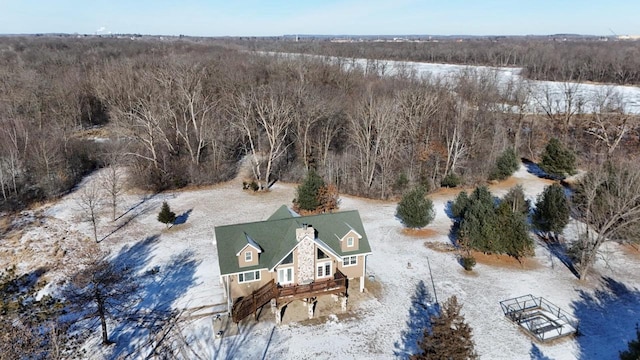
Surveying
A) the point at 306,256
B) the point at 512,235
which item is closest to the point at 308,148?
the point at 512,235

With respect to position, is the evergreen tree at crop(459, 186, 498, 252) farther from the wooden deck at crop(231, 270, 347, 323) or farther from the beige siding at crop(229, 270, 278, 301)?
the beige siding at crop(229, 270, 278, 301)

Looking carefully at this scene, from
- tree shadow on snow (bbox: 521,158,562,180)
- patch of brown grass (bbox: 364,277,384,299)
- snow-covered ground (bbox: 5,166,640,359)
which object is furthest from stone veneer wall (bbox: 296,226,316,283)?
tree shadow on snow (bbox: 521,158,562,180)

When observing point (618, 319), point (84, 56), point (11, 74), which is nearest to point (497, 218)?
point (618, 319)

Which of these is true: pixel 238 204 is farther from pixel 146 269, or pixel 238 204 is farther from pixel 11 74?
pixel 11 74

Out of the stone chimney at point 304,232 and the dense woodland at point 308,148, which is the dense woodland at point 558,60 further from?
the stone chimney at point 304,232

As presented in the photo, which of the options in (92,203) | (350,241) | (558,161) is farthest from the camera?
(558,161)

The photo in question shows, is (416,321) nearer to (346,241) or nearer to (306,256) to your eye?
(346,241)
